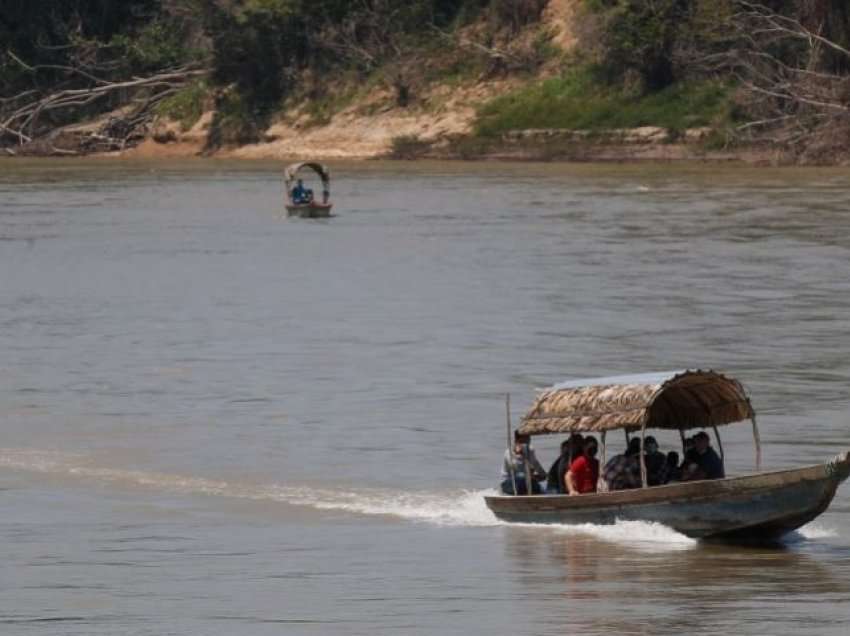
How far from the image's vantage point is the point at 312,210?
199 ft

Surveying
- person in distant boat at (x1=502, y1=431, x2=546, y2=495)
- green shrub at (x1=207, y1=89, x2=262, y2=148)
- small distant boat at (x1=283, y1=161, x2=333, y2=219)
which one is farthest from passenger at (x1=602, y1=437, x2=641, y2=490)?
green shrub at (x1=207, y1=89, x2=262, y2=148)

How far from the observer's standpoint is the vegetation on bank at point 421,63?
75.5 m

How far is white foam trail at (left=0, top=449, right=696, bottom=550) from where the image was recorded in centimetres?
1964

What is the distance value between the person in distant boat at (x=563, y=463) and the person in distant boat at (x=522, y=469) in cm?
11

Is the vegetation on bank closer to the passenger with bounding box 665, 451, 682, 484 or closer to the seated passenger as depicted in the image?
the seated passenger

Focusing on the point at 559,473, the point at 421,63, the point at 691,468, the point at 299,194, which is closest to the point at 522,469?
the point at 559,473

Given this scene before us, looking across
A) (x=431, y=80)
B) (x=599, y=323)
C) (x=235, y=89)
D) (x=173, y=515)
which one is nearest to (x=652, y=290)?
(x=599, y=323)

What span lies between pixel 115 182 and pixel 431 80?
1569 centimetres

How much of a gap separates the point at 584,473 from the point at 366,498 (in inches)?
133

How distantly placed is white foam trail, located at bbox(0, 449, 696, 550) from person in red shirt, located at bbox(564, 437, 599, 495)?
0.37 metres

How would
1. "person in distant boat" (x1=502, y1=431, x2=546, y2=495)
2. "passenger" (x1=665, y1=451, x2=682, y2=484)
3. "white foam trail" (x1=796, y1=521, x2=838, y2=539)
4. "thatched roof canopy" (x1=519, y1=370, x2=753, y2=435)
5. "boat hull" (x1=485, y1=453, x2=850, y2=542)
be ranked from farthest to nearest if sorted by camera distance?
"person in distant boat" (x1=502, y1=431, x2=546, y2=495) < "passenger" (x1=665, y1=451, x2=682, y2=484) < "white foam trail" (x1=796, y1=521, x2=838, y2=539) < "thatched roof canopy" (x1=519, y1=370, x2=753, y2=435) < "boat hull" (x1=485, y1=453, x2=850, y2=542)

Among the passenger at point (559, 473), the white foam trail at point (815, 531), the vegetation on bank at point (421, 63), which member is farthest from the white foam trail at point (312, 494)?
the vegetation on bank at point (421, 63)

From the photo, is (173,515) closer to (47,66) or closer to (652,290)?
(652,290)

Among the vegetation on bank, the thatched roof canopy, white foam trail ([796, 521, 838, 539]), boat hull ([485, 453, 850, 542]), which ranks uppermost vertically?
the vegetation on bank
